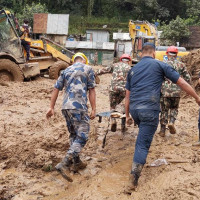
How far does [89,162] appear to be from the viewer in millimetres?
4520

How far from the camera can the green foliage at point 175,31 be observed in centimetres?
2673

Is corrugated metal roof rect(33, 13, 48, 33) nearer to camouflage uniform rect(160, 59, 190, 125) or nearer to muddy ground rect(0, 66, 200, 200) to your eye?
muddy ground rect(0, 66, 200, 200)

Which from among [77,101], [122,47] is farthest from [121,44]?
[77,101]

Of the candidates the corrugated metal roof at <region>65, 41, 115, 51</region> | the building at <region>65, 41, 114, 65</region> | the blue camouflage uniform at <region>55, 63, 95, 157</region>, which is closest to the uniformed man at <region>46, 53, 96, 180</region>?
the blue camouflage uniform at <region>55, 63, 95, 157</region>

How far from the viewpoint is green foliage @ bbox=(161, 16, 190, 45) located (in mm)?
26734

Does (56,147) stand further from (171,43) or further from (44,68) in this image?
(171,43)

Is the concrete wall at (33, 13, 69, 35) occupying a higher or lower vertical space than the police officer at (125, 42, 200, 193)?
higher

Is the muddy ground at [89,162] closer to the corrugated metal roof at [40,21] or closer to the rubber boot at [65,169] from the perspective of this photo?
the rubber boot at [65,169]

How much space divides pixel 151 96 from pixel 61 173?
1534mm

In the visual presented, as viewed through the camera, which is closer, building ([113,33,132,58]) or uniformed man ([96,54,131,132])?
uniformed man ([96,54,131,132])

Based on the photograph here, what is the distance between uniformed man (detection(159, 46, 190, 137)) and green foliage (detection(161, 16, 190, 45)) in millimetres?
22194

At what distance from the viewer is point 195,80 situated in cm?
972

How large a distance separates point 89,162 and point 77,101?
1.15m

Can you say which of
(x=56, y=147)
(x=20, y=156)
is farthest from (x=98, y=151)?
(x=20, y=156)
